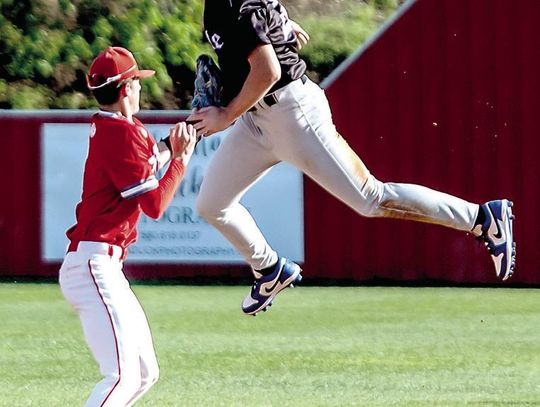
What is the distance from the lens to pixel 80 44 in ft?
67.2

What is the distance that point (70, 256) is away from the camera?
19.6ft

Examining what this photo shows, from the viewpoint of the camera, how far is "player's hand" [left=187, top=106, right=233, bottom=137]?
692 cm

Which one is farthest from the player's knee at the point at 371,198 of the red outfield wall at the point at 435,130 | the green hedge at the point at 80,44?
the green hedge at the point at 80,44

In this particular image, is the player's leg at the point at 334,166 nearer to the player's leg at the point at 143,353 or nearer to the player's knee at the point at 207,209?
the player's knee at the point at 207,209

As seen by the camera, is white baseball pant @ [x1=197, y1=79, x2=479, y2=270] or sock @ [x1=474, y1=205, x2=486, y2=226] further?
sock @ [x1=474, y1=205, x2=486, y2=226]

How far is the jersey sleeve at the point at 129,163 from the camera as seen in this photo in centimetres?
591

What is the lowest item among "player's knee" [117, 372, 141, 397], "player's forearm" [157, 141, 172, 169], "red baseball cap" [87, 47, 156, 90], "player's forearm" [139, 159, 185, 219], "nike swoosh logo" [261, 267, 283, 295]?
"nike swoosh logo" [261, 267, 283, 295]

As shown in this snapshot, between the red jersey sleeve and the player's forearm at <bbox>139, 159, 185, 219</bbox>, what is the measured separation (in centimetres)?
3

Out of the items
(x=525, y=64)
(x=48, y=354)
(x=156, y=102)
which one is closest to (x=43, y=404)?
(x=48, y=354)

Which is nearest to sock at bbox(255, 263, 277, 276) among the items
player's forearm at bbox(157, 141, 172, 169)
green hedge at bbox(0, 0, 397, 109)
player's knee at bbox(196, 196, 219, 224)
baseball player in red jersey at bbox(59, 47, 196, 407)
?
player's knee at bbox(196, 196, 219, 224)

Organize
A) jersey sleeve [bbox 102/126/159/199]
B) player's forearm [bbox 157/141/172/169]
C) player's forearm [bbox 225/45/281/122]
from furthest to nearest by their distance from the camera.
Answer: player's forearm [bbox 225/45/281/122] → player's forearm [bbox 157/141/172/169] → jersey sleeve [bbox 102/126/159/199]

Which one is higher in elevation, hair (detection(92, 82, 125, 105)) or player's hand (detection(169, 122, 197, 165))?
hair (detection(92, 82, 125, 105))

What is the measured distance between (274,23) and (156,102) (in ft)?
45.5

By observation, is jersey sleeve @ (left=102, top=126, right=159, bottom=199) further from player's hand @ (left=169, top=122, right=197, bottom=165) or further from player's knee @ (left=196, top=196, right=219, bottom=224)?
player's knee @ (left=196, top=196, right=219, bottom=224)
